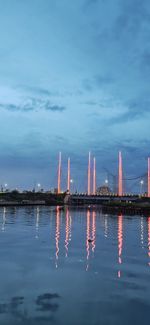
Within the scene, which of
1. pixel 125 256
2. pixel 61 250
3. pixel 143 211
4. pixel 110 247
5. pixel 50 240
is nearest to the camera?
pixel 125 256

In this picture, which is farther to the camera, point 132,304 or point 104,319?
point 132,304

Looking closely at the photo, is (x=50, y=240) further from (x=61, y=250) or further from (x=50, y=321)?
(x=50, y=321)

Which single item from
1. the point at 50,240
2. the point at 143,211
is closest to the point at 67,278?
the point at 50,240

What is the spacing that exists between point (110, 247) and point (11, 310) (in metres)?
19.2

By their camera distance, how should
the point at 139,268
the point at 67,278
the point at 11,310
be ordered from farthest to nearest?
the point at 139,268, the point at 67,278, the point at 11,310

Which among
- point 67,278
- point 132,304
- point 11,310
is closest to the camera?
point 11,310

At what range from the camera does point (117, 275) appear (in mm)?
22250

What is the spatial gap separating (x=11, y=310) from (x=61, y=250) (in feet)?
52.1

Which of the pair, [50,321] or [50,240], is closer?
[50,321]

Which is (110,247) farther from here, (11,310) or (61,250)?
(11,310)

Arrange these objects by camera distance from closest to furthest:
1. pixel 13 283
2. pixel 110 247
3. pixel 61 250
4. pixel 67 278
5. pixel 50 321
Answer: pixel 50 321 < pixel 13 283 < pixel 67 278 < pixel 61 250 < pixel 110 247

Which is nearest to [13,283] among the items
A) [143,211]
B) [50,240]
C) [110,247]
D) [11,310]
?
[11,310]

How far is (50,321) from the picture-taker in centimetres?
1428

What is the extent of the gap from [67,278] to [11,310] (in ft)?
20.3
